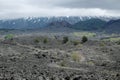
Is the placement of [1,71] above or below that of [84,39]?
above

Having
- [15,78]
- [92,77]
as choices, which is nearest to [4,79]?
[15,78]

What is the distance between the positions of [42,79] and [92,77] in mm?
7017

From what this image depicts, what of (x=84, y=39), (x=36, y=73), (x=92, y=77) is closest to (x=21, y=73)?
(x=36, y=73)

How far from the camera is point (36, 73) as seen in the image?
4966 cm

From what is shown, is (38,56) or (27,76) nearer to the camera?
(27,76)

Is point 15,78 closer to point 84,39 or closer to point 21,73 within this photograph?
point 21,73

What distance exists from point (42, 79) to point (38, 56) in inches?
1654

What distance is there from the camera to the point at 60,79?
1791 inches

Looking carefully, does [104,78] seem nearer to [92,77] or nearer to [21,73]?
[92,77]

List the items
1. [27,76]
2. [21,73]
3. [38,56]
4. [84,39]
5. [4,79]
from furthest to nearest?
[84,39]
[38,56]
[21,73]
[27,76]
[4,79]

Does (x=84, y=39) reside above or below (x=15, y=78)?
below

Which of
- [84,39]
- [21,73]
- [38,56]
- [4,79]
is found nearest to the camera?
[4,79]

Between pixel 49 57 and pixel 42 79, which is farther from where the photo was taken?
pixel 49 57

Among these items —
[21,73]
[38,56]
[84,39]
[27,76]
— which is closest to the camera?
[27,76]
